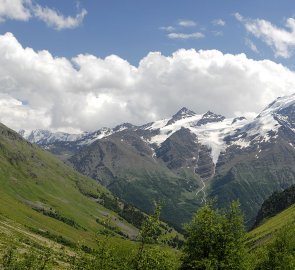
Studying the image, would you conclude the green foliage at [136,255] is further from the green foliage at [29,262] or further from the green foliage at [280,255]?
the green foliage at [280,255]

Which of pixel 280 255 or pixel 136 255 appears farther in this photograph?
pixel 280 255

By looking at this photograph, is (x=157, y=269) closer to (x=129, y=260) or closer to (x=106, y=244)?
(x=129, y=260)

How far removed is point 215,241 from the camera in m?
63.2

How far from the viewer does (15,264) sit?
63562 millimetres

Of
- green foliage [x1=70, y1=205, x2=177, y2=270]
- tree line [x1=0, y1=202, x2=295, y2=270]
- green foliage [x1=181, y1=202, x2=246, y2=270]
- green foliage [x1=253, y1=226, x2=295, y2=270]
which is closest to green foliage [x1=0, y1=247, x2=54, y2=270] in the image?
tree line [x1=0, y1=202, x2=295, y2=270]

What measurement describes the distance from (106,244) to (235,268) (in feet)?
65.4

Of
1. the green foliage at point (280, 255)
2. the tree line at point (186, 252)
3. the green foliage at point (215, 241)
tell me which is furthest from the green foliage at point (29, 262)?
A: the green foliage at point (280, 255)

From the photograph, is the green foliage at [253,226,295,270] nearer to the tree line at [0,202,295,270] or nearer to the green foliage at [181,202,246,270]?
the tree line at [0,202,295,270]

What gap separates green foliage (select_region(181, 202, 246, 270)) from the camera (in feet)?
200

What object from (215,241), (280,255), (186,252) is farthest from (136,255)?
(280,255)

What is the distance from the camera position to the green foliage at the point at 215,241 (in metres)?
60.8

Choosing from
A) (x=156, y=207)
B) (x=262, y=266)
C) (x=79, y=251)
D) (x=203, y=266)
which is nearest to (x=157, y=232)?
(x=156, y=207)

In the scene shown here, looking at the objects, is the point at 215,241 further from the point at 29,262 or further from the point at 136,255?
the point at 29,262

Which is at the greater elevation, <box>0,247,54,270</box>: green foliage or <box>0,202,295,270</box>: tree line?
<box>0,202,295,270</box>: tree line
